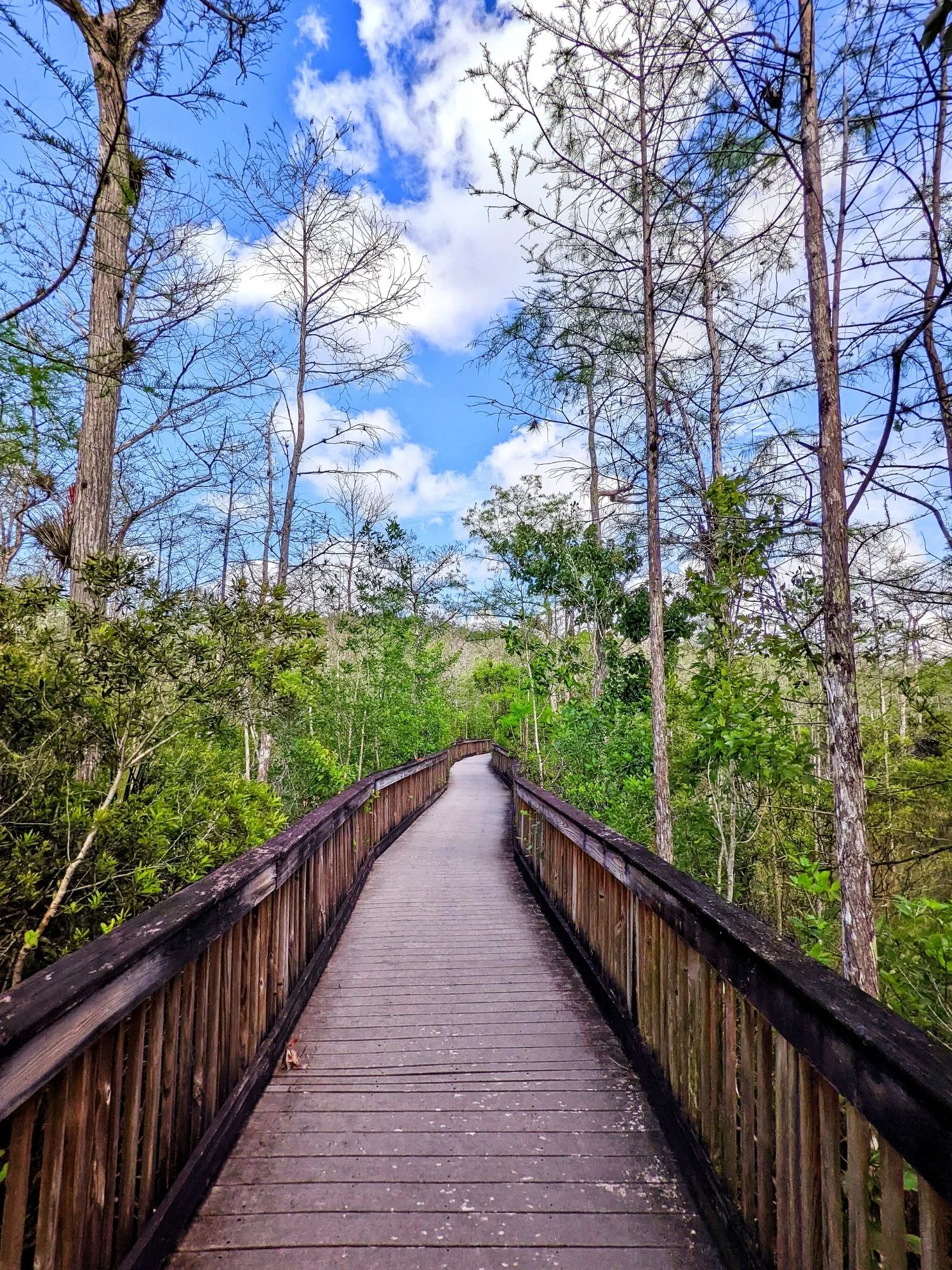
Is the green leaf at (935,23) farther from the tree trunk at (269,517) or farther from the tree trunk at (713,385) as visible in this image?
the tree trunk at (269,517)

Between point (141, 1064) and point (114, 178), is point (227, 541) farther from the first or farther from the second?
point (141, 1064)

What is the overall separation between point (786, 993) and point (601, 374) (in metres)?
7.17

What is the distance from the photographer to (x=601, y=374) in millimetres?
7215

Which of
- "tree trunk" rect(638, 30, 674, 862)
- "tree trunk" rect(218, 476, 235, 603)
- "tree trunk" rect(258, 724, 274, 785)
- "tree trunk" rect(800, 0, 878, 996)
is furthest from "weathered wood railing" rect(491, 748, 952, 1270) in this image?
"tree trunk" rect(218, 476, 235, 603)

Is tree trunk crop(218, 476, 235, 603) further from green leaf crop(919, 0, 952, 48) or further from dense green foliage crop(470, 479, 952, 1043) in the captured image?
green leaf crop(919, 0, 952, 48)

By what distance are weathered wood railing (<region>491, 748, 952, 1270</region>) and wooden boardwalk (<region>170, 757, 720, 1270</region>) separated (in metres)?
0.21

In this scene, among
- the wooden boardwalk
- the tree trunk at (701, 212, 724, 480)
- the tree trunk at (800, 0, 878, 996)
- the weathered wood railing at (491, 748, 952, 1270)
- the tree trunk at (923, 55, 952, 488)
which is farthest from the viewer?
the tree trunk at (701, 212, 724, 480)

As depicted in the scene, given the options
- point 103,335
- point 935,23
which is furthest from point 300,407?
point 935,23

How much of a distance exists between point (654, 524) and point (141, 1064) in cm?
610

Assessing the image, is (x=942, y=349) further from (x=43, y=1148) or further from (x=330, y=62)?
(x=330, y=62)

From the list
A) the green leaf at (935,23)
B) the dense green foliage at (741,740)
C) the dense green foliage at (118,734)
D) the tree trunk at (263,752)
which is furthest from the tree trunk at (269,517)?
the green leaf at (935,23)

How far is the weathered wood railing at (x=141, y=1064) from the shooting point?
119cm

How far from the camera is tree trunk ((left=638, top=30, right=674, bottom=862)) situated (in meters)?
6.05

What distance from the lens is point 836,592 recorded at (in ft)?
12.1
